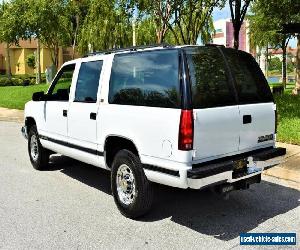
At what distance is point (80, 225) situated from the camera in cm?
A: 510

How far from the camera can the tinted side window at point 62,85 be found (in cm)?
667

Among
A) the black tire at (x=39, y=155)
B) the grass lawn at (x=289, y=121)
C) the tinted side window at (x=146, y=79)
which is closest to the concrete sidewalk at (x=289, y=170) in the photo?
the grass lawn at (x=289, y=121)

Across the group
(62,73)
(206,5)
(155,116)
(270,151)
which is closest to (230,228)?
(270,151)

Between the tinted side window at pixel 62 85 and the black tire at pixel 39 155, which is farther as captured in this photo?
the black tire at pixel 39 155

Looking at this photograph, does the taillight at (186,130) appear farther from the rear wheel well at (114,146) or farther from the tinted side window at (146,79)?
the rear wheel well at (114,146)

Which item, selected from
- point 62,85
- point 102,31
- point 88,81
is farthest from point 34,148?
→ point 102,31

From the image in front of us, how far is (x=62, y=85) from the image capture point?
279 inches

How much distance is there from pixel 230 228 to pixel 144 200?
3.48ft

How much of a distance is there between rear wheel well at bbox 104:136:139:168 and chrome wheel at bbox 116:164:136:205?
Answer: 264 millimetres

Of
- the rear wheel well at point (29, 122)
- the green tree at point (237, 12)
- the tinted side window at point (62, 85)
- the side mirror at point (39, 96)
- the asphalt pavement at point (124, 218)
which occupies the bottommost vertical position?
the asphalt pavement at point (124, 218)

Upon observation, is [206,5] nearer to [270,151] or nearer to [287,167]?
[287,167]

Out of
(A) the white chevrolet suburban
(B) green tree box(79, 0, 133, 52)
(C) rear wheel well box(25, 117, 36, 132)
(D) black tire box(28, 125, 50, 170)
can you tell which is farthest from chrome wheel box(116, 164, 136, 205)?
(B) green tree box(79, 0, 133, 52)

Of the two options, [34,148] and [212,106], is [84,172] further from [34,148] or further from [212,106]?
[212,106]

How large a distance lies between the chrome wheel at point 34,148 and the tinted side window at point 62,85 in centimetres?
114
